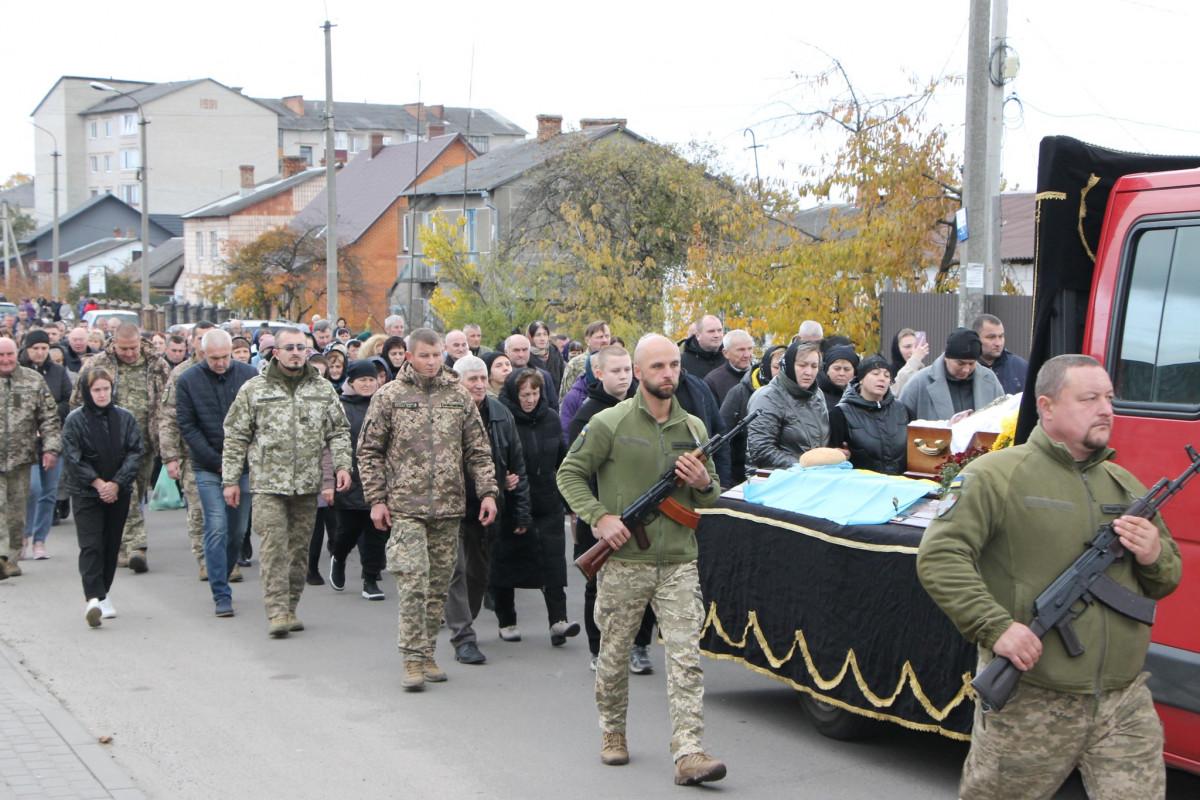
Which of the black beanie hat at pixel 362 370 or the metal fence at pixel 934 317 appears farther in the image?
the metal fence at pixel 934 317

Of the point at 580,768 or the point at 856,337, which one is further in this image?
the point at 856,337

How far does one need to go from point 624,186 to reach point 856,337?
1927 centimetres

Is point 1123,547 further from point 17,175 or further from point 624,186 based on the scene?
point 17,175

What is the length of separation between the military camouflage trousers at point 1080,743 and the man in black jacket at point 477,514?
4.87 metres

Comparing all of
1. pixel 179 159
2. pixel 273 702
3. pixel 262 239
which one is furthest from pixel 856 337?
pixel 179 159

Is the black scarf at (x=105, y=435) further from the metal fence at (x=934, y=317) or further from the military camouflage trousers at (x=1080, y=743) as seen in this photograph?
the metal fence at (x=934, y=317)

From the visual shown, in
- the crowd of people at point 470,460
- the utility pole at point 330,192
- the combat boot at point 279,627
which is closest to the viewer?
the crowd of people at point 470,460

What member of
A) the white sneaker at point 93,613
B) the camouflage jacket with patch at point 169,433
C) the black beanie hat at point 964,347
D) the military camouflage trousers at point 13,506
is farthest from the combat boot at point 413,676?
the military camouflage trousers at point 13,506

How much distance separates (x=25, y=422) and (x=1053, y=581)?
9.61 m

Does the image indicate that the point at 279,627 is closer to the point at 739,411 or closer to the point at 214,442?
the point at 214,442

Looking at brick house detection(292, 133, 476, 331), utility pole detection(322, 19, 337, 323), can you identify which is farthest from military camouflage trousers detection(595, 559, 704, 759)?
brick house detection(292, 133, 476, 331)

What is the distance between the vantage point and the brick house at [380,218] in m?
54.3

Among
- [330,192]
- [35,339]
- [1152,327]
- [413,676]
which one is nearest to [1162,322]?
[1152,327]

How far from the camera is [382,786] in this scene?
5.82m
